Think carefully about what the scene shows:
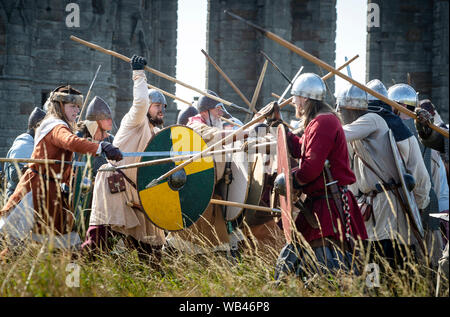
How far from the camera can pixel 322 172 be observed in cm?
415

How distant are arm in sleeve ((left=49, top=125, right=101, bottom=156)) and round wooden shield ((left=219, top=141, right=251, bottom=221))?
1.16 m

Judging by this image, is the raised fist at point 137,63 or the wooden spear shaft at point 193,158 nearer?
the wooden spear shaft at point 193,158

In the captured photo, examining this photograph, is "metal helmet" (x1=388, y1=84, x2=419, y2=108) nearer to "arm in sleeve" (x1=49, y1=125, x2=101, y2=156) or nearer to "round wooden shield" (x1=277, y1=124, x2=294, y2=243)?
"round wooden shield" (x1=277, y1=124, x2=294, y2=243)

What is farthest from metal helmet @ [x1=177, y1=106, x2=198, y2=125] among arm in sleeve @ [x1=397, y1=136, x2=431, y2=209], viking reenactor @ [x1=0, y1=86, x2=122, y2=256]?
arm in sleeve @ [x1=397, y1=136, x2=431, y2=209]

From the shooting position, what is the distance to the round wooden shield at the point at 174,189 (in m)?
5.21

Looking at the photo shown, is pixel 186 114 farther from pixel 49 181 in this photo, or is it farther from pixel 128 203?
pixel 49 181

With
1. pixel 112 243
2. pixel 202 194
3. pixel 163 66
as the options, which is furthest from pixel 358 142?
pixel 163 66

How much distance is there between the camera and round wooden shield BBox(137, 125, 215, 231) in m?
5.21

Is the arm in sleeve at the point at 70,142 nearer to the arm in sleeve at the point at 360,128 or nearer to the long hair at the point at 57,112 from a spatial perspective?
the long hair at the point at 57,112

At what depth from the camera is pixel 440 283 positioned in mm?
3721

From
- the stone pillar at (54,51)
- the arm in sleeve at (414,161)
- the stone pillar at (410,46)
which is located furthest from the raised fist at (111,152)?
the stone pillar at (410,46)

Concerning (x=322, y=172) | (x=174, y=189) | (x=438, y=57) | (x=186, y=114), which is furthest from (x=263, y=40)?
(x=322, y=172)

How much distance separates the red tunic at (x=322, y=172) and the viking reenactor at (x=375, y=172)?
21.7 inches
